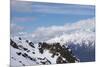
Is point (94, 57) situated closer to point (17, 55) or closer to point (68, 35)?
point (68, 35)

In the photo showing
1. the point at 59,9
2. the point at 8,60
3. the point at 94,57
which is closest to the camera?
the point at 8,60

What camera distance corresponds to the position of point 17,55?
2.35m

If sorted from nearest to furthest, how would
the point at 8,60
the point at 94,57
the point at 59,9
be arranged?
1. the point at 8,60
2. the point at 59,9
3. the point at 94,57

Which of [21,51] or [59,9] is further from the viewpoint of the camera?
[59,9]

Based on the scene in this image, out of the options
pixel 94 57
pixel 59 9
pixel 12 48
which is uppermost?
pixel 59 9

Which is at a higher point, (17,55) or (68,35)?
(68,35)

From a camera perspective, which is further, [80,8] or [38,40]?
[80,8]

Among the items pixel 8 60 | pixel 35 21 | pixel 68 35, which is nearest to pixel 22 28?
pixel 35 21

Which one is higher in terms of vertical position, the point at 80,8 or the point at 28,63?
the point at 80,8

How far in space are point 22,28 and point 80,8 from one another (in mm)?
746

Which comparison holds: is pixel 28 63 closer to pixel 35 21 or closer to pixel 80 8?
pixel 35 21

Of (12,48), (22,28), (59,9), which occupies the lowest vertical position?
(12,48)
